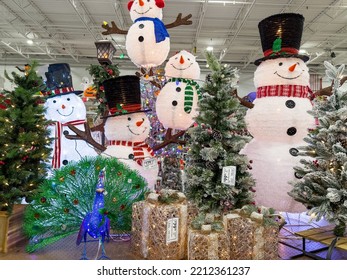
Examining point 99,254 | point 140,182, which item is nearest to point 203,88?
point 140,182

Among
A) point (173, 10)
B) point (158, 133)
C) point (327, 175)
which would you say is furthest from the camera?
point (173, 10)

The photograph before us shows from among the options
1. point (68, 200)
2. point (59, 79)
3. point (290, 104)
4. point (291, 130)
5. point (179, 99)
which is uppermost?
point (59, 79)

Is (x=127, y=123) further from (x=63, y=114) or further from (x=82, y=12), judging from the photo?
(x=82, y=12)

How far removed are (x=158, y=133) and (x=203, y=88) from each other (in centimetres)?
186

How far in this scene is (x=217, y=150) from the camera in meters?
2.49

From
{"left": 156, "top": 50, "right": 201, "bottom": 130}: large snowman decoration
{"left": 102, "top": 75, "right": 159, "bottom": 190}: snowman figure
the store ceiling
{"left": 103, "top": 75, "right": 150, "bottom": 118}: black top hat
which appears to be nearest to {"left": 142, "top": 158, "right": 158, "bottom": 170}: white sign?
{"left": 102, "top": 75, "right": 159, "bottom": 190}: snowman figure

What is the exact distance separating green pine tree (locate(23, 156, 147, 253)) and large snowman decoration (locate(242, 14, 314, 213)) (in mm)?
1384

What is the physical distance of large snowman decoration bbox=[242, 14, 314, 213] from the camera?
2.91 m

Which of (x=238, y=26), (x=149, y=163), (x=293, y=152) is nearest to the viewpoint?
(x=293, y=152)

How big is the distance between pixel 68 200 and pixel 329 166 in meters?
2.01

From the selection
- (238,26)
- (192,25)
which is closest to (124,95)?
(238,26)

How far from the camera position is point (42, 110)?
9.38ft

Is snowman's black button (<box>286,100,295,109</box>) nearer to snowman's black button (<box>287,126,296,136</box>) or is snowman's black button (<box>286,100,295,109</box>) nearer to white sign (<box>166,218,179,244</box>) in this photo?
snowman's black button (<box>287,126,296,136</box>)
